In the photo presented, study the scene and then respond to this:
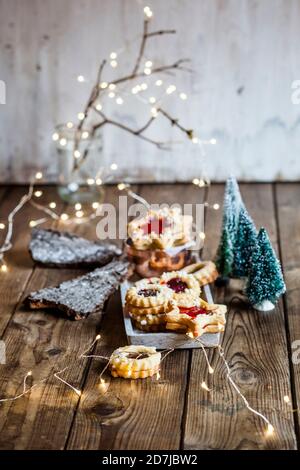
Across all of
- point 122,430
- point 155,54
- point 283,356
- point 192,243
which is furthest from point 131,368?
point 155,54

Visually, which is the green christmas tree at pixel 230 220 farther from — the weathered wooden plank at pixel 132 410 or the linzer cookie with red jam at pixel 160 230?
the weathered wooden plank at pixel 132 410

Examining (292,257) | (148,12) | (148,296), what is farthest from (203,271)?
(148,12)

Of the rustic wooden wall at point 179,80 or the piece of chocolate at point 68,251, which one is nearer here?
the piece of chocolate at point 68,251

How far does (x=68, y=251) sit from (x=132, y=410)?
82cm

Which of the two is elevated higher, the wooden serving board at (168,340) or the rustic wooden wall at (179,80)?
the rustic wooden wall at (179,80)

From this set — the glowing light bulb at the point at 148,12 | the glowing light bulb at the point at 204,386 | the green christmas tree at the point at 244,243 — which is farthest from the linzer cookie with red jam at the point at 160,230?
the glowing light bulb at the point at 148,12

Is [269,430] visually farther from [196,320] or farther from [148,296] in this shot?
[148,296]

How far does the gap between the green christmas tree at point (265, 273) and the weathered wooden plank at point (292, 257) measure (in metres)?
0.09

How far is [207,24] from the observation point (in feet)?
9.97

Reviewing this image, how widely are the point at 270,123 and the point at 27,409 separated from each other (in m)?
1.68

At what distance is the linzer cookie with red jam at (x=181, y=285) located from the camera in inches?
84.8

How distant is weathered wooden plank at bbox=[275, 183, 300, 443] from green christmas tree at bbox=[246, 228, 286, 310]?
0.09m

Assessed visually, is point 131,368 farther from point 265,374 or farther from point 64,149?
point 64,149

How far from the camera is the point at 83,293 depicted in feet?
7.59
